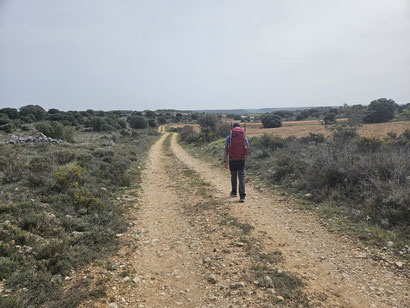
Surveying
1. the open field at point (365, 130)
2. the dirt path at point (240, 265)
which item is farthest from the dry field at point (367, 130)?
the dirt path at point (240, 265)

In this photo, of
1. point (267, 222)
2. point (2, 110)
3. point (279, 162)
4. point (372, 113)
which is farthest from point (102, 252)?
point (2, 110)

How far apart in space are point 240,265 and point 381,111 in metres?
31.0

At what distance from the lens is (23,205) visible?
5.01m

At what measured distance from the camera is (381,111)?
2677 centimetres

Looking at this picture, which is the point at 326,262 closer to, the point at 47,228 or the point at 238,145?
the point at 238,145

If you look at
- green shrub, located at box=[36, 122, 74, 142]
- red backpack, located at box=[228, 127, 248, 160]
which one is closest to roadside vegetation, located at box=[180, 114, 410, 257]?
red backpack, located at box=[228, 127, 248, 160]

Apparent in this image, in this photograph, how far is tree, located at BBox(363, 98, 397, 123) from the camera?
26.7m

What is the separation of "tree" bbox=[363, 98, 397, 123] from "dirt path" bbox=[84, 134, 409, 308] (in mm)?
28087

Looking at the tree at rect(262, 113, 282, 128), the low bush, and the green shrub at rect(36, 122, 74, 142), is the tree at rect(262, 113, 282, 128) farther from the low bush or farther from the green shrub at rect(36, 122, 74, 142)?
the low bush

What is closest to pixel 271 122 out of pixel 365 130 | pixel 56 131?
pixel 365 130

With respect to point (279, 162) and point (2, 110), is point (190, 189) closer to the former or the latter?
point (279, 162)

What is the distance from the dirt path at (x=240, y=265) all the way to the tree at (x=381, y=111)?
28.1 m

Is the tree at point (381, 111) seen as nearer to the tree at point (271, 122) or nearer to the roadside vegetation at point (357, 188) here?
the tree at point (271, 122)

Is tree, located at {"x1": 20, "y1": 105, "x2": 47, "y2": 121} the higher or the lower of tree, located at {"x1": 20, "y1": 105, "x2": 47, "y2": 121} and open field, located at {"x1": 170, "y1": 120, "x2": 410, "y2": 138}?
the higher
